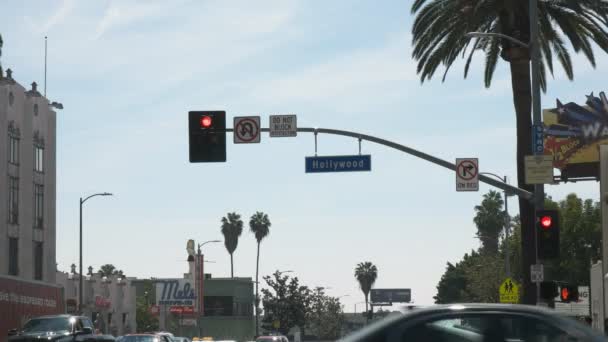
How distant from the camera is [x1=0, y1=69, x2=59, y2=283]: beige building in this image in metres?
62.0

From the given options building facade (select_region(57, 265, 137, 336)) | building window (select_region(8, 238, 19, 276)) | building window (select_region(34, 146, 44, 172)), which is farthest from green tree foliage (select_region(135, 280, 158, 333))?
building window (select_region(8, 238, 19, 276))

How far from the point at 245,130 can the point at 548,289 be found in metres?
8.25

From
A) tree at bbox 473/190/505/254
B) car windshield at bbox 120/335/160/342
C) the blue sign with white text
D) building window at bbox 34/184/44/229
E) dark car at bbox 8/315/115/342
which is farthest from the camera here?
tree at bbox 473/190/505/254

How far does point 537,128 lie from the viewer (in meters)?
28.5

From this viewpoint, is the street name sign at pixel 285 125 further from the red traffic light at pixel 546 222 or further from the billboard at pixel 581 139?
the billboard at pixel 581 139

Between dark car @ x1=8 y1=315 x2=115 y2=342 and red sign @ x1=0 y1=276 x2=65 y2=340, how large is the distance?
26.4m

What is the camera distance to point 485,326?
9.70 metres

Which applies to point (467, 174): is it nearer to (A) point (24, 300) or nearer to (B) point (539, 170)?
(B) point (539, 170)

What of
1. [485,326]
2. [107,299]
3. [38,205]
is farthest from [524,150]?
[107,299]

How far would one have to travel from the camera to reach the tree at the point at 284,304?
123875 millimetres

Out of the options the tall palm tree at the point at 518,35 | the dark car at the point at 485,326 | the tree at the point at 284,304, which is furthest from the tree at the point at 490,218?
the dark car at the point at 485,326

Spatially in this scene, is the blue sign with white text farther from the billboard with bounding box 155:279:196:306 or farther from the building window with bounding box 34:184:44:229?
the billboard with bounding box 155:279:196:306

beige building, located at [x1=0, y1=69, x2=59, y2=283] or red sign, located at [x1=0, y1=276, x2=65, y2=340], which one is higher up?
beige building, located at [x1=0, y1=69, x2=59, y2=283]

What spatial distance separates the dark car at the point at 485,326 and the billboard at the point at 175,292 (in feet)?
314
